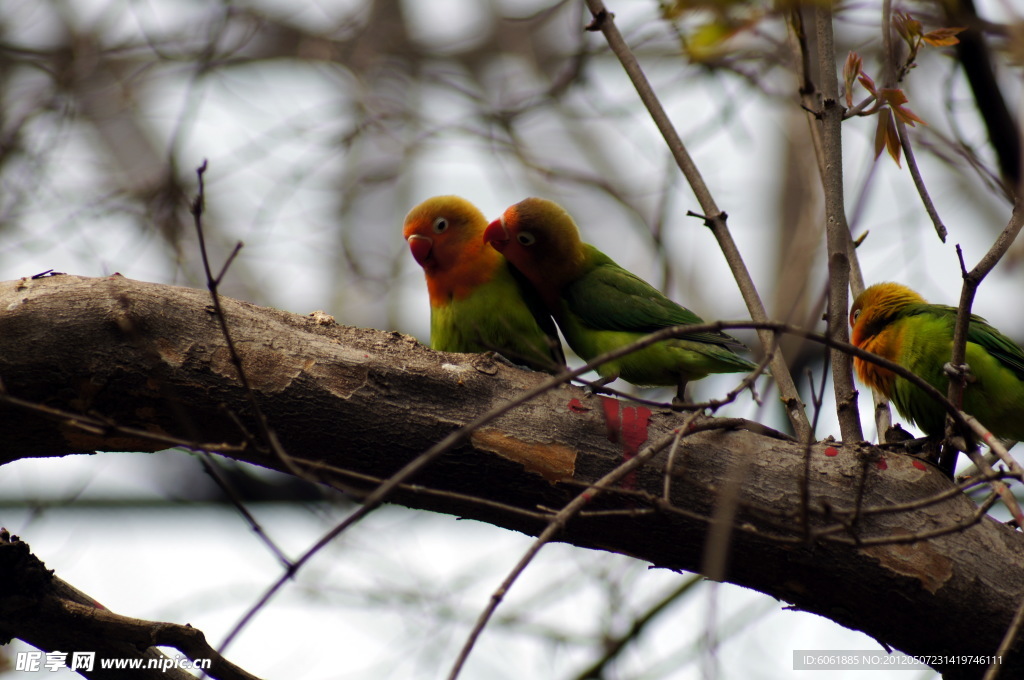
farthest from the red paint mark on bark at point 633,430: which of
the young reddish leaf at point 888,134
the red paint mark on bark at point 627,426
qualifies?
the young reddish leaf at point 888,134

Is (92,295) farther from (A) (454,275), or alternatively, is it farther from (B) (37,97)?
(B) (37,97)

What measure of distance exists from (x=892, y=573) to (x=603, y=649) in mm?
3382

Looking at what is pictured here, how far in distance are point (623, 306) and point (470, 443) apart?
1.80 meters

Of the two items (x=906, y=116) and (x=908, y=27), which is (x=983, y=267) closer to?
(x=906, y=116)

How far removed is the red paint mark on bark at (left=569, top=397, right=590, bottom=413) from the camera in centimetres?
322

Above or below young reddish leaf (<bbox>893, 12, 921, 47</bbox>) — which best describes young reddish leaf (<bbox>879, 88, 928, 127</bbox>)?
below

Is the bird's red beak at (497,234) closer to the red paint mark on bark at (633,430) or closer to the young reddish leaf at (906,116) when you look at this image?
the red paint mark on bark at (633,430)

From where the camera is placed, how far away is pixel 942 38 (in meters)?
3.22

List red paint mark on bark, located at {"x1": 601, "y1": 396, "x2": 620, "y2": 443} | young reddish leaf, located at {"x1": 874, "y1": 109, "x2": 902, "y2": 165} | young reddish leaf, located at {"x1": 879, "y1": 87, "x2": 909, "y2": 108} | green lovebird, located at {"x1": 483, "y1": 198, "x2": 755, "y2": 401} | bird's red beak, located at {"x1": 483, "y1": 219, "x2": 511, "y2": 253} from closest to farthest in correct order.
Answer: young reddish leaf, located at {"x1": 879, "y1": 87, "x2": 909, "y2": 108} → red paint mark on bark, located at {"x1": 601, "y1": 396, "x2": 620, "y2": 443} → young reddish leaf, located at {"x1": 874, "y1": 109, "x2": 902, "y2": 165} → green lovebird, located at {"x1": 483, "y1": 198, "x2": 755, "y2": 401} → bird's red beak, located at {"x1": 483, "y1": 219, "x2": 511, "y2": 253}

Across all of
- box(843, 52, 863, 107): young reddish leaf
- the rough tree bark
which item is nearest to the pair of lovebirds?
the rough tree bark

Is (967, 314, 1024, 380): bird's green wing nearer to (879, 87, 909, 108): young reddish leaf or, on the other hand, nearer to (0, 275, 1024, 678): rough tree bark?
(0, 275, 1024, 678): rough tree bark

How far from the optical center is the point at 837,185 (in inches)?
143

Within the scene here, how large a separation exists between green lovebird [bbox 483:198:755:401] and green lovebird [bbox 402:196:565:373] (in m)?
0.12

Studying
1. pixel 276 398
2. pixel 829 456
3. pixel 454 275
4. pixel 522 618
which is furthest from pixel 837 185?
pixel 522 618
